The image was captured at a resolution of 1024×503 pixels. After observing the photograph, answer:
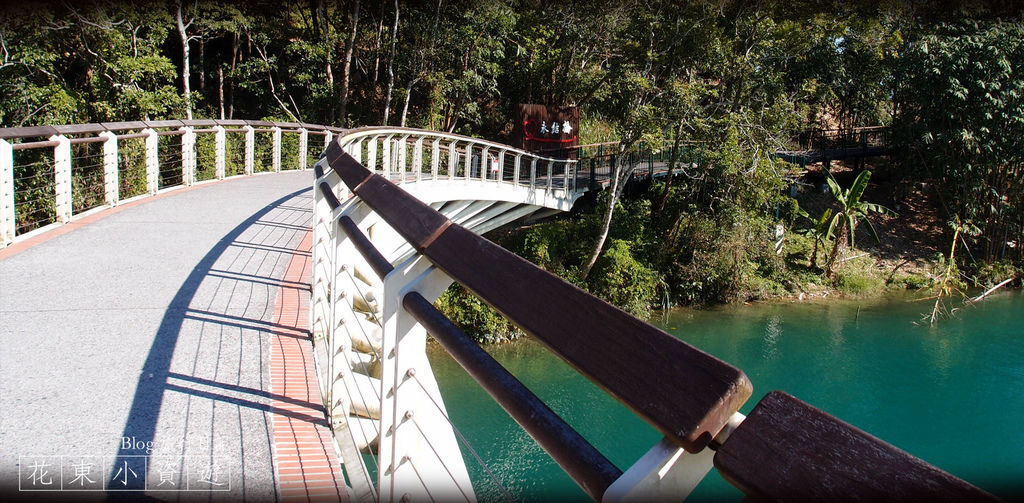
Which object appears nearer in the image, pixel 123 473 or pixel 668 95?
pixel 123 473

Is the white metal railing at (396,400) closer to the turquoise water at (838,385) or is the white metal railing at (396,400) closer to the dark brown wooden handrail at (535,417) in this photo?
the dark brown wooden handrail at (535,417)

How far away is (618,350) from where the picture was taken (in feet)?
2.57

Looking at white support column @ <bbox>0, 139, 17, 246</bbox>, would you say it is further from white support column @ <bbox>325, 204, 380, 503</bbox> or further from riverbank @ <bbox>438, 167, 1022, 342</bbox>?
riverbank @ <bbox>438, 167, 1022, 342</bbox>

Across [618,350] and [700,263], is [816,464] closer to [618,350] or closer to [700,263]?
[618,350]

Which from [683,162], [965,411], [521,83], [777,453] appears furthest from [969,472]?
[521,83]

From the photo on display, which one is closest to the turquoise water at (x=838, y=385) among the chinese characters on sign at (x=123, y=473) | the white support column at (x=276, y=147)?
the white support column at (x=276, y=147)

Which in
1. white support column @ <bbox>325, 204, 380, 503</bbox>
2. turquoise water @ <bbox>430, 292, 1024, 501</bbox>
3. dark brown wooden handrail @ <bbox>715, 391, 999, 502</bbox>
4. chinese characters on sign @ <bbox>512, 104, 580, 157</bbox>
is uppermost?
chinese characters on sign @ <bbox>512, 104, 580, 157</bbox>

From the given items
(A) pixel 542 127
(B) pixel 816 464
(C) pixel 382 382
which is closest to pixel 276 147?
(A) pixel 542 127

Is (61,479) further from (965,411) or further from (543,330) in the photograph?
(965,411)

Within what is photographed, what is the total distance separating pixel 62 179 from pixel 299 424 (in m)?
5.75

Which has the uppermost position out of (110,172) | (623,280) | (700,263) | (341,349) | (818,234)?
(110,172)

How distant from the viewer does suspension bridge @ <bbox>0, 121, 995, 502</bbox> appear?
27.0 inches

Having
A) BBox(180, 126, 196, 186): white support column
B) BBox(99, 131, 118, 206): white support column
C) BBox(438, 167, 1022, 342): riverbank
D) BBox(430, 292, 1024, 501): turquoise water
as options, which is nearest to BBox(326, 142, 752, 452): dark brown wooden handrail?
BBox(99, 131, 118, 206): white support column

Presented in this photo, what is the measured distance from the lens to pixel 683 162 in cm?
1969
